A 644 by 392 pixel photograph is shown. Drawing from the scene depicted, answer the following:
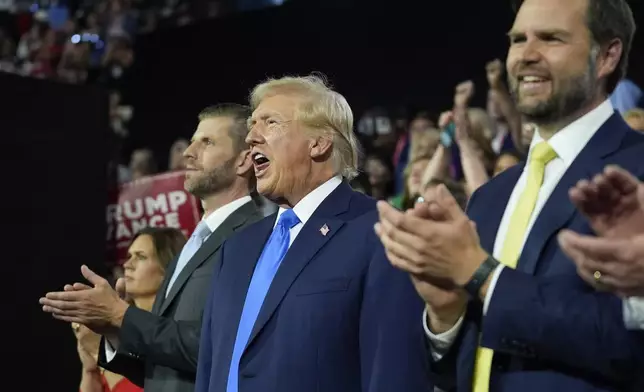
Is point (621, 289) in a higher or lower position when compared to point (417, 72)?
lower

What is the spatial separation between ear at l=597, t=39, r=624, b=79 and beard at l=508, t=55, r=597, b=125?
0.11 ft

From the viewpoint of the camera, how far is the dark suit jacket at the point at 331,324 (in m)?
2.25

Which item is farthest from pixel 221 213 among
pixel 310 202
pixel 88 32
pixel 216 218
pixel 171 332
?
pixel 88 32

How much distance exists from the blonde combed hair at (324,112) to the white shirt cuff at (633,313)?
4.11 feet

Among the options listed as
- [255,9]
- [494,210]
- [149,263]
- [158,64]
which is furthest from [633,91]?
[158,64]

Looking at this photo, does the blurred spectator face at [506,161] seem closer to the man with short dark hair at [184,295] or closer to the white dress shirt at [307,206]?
the man with short dark hair at [184,295]

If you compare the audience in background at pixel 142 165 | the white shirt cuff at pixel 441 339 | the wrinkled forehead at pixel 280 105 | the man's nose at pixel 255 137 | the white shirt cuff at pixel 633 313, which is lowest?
the white shirt cuff at pixel 441 339

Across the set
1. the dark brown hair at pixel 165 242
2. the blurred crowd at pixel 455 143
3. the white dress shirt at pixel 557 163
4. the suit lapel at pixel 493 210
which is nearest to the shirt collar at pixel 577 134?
the white dress shirt at pixel 557 163

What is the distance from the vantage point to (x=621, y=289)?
155 cm

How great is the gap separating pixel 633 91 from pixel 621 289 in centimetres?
362

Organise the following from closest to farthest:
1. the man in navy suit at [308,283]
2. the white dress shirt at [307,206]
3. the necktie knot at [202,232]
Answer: the man in navy suit at [308,283] → the white dress shirt at [307,206] → the necktie knot at [202,232]

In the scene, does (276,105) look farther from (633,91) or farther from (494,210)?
(633,91)

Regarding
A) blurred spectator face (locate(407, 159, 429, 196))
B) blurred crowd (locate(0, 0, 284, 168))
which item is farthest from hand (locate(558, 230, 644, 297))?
blurred crowd (locate(0, 0, 284, 168))

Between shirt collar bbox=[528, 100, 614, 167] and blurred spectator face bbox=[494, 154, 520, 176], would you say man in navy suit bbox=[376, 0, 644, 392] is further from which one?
blurred spectator face bbox=[494, 154, 520, 176]
